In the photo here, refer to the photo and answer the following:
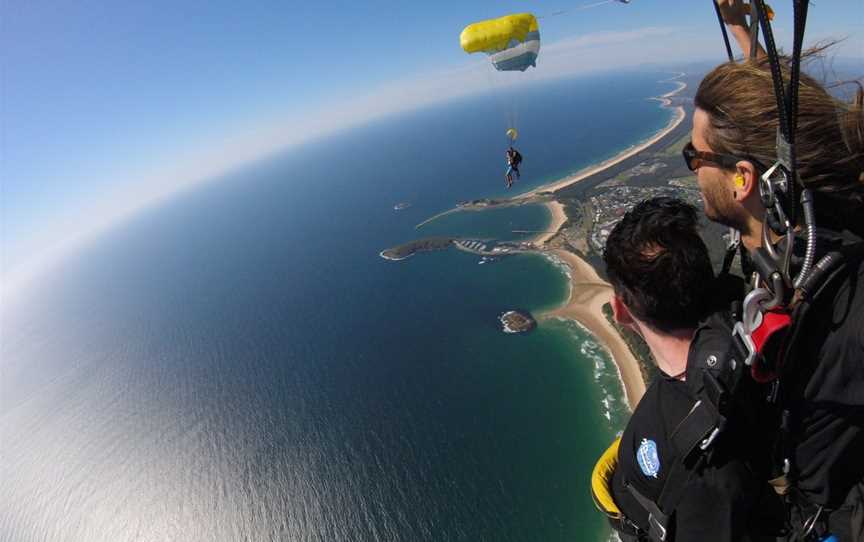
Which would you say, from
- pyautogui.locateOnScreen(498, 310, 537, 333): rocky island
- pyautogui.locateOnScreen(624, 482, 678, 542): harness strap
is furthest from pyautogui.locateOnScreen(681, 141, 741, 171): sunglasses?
pyautogui.locateOnScreen(498, 310, 537, 333): rocky island

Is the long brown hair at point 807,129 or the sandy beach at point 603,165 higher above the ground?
the long brown hair at point 807,129

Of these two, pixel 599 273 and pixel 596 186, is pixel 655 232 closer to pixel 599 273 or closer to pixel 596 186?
pixel 599 273

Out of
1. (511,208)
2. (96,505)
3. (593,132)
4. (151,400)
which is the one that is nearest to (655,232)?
(96,505)

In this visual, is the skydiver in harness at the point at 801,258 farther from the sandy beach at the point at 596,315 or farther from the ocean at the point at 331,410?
the sandy beach at the point at 596,315

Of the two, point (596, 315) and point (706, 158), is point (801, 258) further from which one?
point (596, 315)

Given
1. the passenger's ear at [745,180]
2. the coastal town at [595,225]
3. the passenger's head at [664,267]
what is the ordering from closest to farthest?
the passenger's ear at [745,180] → the passenger's head at [664,267] → the coastal town at [595,225]

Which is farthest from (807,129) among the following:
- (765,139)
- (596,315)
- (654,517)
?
(596,315)

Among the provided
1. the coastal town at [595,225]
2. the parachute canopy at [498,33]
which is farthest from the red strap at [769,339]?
the coastal town at [595,225]

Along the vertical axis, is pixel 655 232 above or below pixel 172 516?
above
